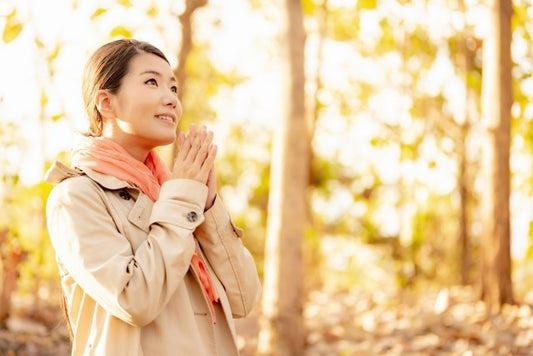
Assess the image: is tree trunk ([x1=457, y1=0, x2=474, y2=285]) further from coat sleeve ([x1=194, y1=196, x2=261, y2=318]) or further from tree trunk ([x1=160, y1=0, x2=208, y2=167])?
coat sleeve ([x1=194, y1=196, x2=261, y2=318])

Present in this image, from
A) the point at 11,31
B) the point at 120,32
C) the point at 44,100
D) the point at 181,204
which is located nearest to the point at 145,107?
the point at 181,204

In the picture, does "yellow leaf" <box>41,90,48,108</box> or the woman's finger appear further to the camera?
"yellow leaf" <box>41,90,48,108</box>

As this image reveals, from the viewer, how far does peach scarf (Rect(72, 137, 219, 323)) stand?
196cm

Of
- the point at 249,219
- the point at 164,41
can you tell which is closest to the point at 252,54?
the point at 249,219

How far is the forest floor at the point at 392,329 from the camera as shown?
5590 mm

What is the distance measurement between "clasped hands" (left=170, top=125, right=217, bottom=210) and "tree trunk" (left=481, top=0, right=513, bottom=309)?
504 cm

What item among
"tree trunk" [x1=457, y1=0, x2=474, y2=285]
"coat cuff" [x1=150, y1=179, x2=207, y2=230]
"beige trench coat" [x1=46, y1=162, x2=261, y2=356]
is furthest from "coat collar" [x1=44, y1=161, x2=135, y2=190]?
"tree trunk" [x1=457, y1=0, x2=474, y2=285]

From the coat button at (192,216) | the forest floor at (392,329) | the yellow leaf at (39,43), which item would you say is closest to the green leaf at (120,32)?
the yellow leaf at (39,43)

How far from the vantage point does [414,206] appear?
10031 mm

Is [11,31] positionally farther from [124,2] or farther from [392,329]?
[392,329]

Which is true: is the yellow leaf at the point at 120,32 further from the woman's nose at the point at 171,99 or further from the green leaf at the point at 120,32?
the woman's nose at the point at 171,99

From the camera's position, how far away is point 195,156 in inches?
78.4

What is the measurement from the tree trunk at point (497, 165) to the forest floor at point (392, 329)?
255 mm

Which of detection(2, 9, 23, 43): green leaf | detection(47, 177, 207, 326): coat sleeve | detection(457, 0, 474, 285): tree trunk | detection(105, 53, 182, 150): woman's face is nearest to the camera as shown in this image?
detection(47, 177, 207, 326): coat sleeve
